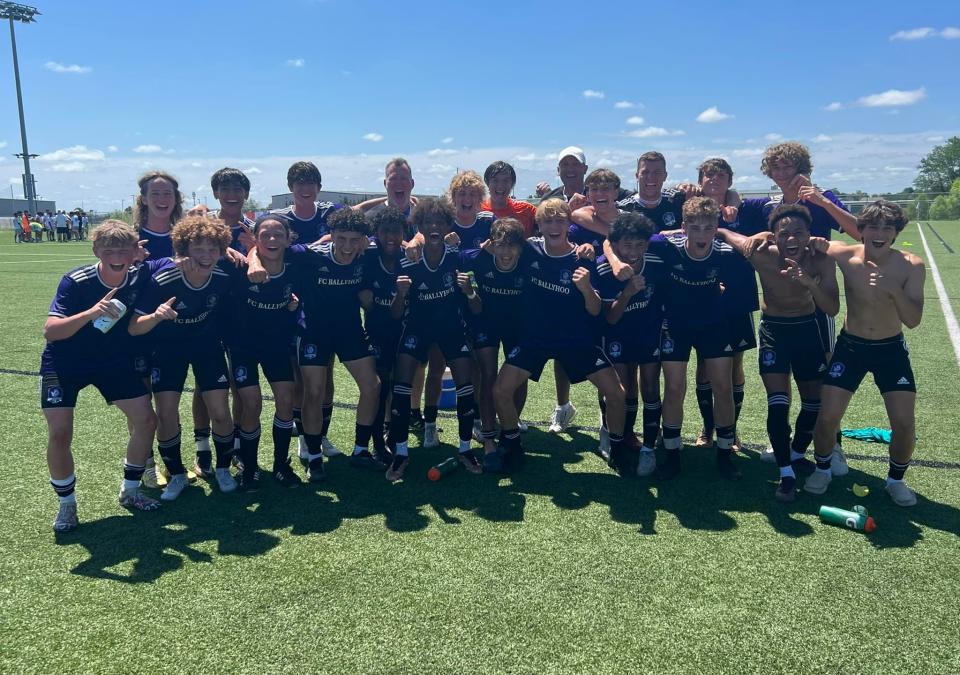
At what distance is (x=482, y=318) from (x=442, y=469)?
127 centimetres

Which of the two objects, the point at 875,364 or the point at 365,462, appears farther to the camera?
the point at 365,462

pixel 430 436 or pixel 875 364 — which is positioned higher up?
pixel 875 364

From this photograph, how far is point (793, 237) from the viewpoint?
4.81 m

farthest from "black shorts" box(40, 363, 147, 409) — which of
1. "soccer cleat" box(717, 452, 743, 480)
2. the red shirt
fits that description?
"soccer cleat" box(717, 452, 743, 480)

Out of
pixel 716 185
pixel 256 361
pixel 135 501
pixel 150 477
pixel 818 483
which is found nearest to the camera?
pixel 135 501

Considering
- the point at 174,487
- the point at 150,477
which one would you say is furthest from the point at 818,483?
the point at 150,477

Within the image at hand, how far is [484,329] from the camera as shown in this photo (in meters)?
5.66

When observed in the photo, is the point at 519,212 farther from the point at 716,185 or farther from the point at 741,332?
the point at 741,332

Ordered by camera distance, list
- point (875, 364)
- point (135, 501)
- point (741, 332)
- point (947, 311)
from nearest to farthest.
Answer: point (875, 364), point (135, 501), point (741, 332), point (947, 311)

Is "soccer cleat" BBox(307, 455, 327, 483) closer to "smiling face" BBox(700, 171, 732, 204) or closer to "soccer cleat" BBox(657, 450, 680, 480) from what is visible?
"soccer cleat" BBox(657, 450, 680, 480)

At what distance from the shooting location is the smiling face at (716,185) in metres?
5.74

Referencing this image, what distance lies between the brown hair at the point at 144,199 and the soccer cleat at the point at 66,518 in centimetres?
218

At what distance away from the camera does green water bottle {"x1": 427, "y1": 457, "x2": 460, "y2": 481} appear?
17.1 ft

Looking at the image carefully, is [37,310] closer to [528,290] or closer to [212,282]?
[212,282]
